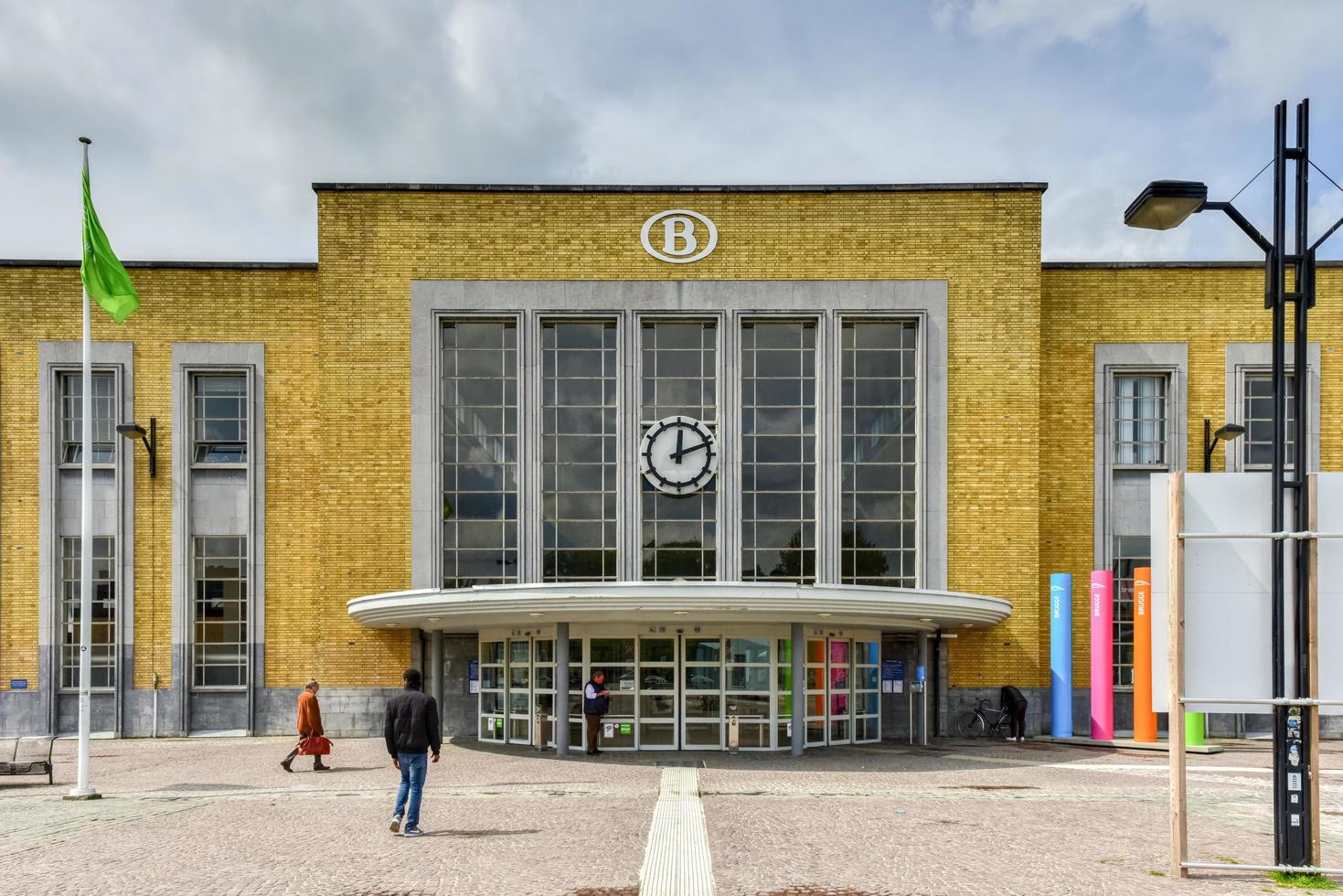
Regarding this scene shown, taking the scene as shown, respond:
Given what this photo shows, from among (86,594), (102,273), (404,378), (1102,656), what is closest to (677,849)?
(86,594)

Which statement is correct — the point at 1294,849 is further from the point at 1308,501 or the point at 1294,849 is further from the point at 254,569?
the point at 254,569

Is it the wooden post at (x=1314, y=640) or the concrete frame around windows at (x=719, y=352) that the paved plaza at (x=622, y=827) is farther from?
the concrete frame around windows at (x=719, y=352)

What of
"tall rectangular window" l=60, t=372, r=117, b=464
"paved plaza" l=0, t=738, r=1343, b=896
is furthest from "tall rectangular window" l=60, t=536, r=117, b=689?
"paved plaza" l=0, t=738, r=1343, b=896

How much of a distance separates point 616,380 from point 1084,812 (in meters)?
12.6

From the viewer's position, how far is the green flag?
15922 millimetres

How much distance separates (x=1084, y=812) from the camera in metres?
12.5

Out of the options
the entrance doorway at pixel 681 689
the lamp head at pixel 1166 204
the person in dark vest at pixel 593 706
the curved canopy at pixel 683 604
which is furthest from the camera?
the entrance doorway at pixel 681 689

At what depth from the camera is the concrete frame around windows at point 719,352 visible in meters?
22.0

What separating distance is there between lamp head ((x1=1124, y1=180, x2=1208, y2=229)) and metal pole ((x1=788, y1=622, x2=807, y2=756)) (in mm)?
11062

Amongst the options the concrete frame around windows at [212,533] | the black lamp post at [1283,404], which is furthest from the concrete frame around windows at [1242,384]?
the concrete frame around windows at [212,533]

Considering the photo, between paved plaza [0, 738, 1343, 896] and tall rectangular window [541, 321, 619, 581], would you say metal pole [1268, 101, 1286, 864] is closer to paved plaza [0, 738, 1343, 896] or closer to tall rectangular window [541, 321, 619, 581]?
paved plaza [0, 738, 1343, 896]

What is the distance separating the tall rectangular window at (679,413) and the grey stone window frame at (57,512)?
35.1ft

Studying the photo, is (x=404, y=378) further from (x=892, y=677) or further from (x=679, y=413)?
(x=892, y=677)

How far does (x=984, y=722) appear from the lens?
21766 millimetres
